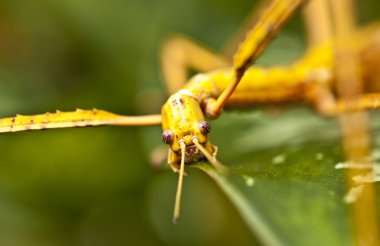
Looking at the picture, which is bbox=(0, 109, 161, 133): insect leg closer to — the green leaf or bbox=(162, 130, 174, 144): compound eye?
bbox=(162, 130, 174, 144): compound eye

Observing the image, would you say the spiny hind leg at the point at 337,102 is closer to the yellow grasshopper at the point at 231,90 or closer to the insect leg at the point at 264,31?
the yellow grasshopper at the point at 231,90

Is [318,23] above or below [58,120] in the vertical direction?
above

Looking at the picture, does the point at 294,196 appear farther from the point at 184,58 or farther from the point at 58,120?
the point at 184,58

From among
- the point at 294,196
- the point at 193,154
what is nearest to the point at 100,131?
the point at 193,154

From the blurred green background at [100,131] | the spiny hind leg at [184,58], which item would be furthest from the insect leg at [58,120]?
the spiny hind leg at [184,58]

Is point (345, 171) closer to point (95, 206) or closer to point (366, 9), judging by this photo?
point (95, 206)

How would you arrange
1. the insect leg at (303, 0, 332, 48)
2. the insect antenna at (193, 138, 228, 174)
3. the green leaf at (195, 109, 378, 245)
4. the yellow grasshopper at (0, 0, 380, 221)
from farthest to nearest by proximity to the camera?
1. the insect leg at (303, 0, 332, 48)
2. the yellow grasshopper at (0, 0, 380, 221)
3. the insect antenna at (193, 138, 228, 174)
4. the green leaf at (195, 109, 378, 245)

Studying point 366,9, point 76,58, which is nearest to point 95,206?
point 76,58

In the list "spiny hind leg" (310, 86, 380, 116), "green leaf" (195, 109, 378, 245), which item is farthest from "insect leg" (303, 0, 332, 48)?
"green leaf" (195, 109, 378, 245)
